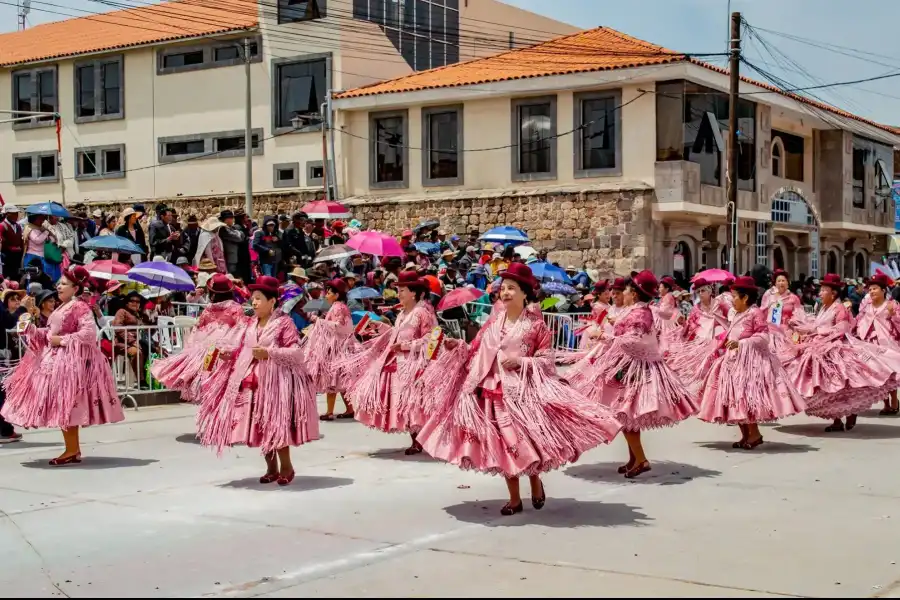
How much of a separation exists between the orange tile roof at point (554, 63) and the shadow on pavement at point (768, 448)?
54.9 ft

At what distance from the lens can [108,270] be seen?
16.7m

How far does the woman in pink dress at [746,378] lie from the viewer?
1154 cm

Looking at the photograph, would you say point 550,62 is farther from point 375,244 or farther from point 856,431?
point 856,431

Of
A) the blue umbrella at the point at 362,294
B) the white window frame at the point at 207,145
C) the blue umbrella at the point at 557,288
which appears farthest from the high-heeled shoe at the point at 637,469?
the white window frame at the point at 207,145

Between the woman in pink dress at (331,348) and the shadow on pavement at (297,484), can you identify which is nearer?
the shadow on pavement at (297,484)

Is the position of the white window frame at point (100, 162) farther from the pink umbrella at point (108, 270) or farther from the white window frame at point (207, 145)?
the pink umbrella at point (108, 270)

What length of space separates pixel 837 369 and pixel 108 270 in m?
9.81

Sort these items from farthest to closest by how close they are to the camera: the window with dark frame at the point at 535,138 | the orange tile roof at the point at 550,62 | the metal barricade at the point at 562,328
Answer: the window with dark frame at the point at 535,138, the orange tile roof at the point at 550,62, the metal barricade at the point at 562,328

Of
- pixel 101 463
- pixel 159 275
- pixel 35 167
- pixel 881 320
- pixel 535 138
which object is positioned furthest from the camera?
pixel 35 167

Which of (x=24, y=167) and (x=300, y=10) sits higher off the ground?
(x=300, y=10)

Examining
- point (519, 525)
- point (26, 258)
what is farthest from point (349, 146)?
point (519, 525)

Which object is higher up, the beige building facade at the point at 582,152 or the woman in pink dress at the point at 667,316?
the beige building facade at the point at 582,152

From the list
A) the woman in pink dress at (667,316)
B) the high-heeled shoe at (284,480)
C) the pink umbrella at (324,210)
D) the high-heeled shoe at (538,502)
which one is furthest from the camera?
the pink umbrella at (324,210)

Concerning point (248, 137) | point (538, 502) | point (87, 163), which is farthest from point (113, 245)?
point (87, 163)
